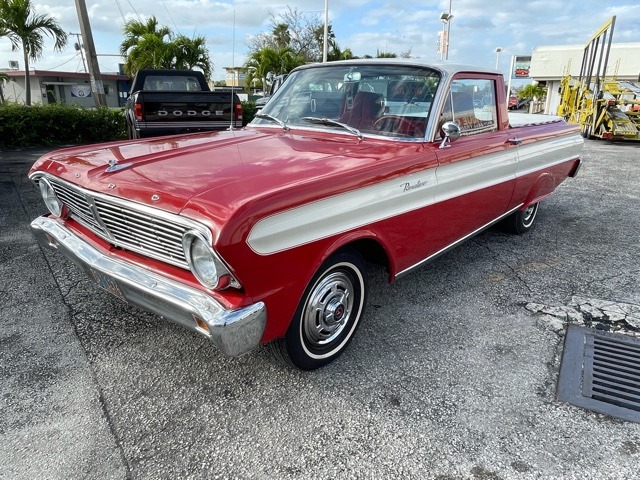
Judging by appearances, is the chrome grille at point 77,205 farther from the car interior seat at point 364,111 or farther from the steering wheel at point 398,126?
the steering wheel at point 398,126

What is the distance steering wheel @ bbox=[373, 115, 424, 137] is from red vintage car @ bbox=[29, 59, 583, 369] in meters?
0.01

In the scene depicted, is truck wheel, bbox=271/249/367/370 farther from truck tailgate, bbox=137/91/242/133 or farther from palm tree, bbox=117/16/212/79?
palm tree, bbox=117/16/212/79

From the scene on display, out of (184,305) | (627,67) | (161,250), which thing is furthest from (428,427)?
(627,67)

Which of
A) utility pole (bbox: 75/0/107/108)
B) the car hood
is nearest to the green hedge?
utility pole (bbox: 75/0/107/108)

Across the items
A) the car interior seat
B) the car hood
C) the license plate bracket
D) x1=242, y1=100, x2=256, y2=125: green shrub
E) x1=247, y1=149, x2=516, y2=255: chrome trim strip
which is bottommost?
the license plate bracket

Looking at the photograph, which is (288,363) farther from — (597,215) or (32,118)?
(32,118)

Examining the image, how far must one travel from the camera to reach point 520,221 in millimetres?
5223

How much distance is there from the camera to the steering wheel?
3303 millimetres

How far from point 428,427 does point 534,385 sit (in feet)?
2.49

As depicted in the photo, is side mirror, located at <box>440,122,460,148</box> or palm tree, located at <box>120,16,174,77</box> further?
palm tree, located at <box>120,16,174,77</box>

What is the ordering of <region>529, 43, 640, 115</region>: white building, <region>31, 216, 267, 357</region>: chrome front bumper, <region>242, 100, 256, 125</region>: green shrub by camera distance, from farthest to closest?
<region>529, 43, 640, 115</region>: white building → <region>242, 100, 256, 125</region>: green shrub → <region>31, 216, 267, 357</region>: chrome front bumper

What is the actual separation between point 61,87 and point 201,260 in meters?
42.8

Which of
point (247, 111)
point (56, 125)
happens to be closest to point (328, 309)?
point (56, 125)

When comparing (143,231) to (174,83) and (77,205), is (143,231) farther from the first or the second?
(174,83)
